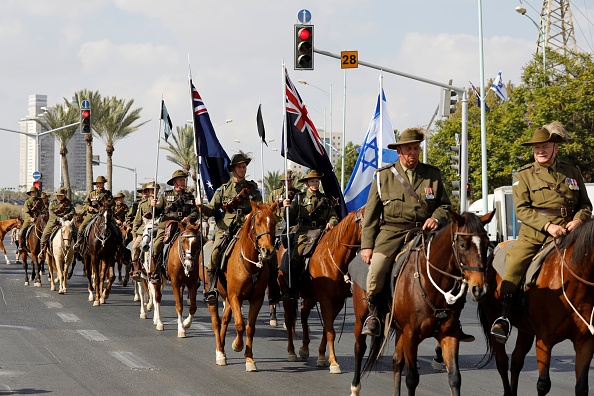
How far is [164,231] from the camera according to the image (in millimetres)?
17391

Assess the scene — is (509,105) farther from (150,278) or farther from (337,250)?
(337,250)

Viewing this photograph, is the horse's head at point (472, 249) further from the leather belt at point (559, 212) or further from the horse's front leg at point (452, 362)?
the leather belt at point (559, 212)

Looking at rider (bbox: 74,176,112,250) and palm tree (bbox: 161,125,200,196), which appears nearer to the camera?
rider (bbox: 74,176,112,250)

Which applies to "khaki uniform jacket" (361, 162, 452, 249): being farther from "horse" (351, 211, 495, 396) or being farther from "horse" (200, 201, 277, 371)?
"horse" (200, 201, 277, 371)

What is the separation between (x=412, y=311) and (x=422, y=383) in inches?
94.5

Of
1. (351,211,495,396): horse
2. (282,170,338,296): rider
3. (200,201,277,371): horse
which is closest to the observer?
(351,211,495,396): horse

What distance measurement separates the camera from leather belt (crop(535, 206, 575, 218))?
9453 mm

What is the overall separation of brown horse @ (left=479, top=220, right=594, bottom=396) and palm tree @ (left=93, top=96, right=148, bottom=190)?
4856 cm

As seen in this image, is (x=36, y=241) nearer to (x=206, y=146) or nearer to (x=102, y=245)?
(x=102, y=245)

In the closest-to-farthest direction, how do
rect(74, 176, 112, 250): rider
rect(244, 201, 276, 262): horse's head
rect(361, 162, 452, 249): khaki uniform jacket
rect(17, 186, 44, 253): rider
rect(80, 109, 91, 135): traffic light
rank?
rect(361, 162, 452, 249): khaki uniform jacket, rect(244, 201, 276, 262): horse's head, rect(74, 176, 112, 250): rider, rect(17, 186, 44, 253): rider, rect(80, 109, 91, 135): traffic light

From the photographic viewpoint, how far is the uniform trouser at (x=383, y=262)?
32.2ft

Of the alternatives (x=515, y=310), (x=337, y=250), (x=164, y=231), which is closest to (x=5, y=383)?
(x=337, y=250)

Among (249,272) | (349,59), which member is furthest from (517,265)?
(349,59)

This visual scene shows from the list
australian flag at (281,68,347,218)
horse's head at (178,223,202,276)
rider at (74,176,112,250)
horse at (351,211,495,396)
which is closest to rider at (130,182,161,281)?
rider at (74,176,112,250)
